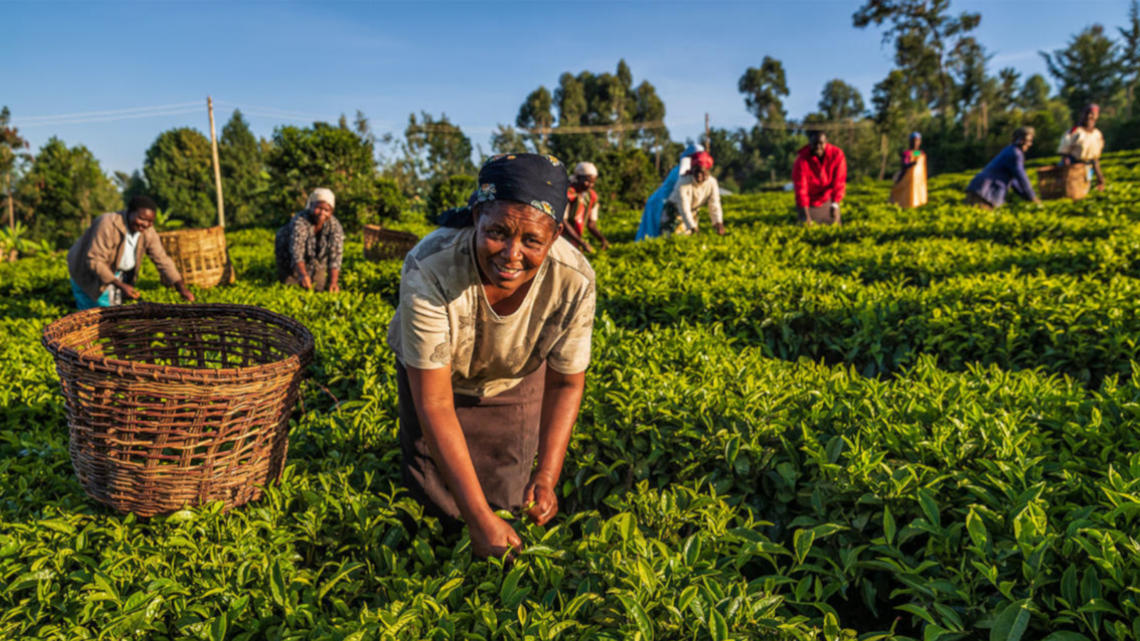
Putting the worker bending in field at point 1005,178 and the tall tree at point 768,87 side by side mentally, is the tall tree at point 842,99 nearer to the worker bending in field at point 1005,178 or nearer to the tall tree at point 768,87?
the tall tree at point 768,87

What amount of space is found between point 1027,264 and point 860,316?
2.20 m

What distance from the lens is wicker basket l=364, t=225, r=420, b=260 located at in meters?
7.94

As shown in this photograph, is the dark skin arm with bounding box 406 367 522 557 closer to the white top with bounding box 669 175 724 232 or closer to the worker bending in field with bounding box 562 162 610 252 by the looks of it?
the worker bending in field with bounding box 562 162 610 252

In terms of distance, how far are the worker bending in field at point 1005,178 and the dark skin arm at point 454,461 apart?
8.77 meters

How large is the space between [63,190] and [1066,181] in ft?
164

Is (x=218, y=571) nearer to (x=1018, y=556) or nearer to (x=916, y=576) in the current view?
(x=916, y=576)

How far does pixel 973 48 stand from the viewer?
40.7 metres

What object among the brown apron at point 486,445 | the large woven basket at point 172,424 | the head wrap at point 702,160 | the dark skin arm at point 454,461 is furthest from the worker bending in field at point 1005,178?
the large woven basket at point 172,424

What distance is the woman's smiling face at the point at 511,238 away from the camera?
1819 millimetres

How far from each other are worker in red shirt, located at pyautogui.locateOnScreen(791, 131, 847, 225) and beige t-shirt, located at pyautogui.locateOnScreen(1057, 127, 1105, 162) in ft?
12.0

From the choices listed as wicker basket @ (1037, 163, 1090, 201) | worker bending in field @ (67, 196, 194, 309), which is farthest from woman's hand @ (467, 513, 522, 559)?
wicker basket @ (1037, 163, 1090, 201)

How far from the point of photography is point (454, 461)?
1951 millimetres

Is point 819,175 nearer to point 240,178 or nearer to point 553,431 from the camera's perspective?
point 553,431

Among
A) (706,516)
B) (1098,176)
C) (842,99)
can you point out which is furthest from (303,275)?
(842,99)
